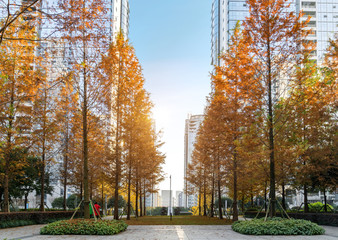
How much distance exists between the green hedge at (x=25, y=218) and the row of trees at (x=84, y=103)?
4.62 feet

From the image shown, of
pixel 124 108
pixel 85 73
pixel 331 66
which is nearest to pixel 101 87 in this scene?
pixel 85 73

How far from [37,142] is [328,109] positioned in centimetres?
1715

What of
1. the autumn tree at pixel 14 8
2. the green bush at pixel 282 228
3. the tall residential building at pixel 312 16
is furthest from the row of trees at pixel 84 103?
the tall residential building at pixel 312 16

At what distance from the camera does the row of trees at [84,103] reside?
1461 centimetres

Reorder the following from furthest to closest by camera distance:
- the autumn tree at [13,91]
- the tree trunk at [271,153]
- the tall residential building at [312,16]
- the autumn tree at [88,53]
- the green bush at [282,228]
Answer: the tall residential building at [312,16], the autumn tree at [13,91], the tree trunk at [271,153], the autumn tree at [88,53], the green bush at [282,228]

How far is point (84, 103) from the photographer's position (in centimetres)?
1498

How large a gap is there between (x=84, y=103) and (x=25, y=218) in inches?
315

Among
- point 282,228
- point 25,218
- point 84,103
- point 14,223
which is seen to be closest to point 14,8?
Result: point 84,103

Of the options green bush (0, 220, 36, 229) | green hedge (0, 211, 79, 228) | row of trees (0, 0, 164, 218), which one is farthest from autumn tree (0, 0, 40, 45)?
green hedge (0, 211, 79, 228)

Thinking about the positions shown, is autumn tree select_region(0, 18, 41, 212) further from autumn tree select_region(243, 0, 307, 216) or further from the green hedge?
autumn tree select_region(243, 0, 307, 216)

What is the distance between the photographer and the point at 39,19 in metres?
8.15

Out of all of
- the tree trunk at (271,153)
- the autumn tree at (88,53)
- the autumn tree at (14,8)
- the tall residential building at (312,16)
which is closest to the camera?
the autumn tree at (14,8)

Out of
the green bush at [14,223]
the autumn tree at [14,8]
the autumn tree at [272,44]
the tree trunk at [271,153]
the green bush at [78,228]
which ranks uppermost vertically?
the autumn tree at [272,44]

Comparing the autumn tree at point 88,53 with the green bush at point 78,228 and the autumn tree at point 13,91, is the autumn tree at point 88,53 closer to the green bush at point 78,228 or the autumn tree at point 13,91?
the green bush at point 78,228
